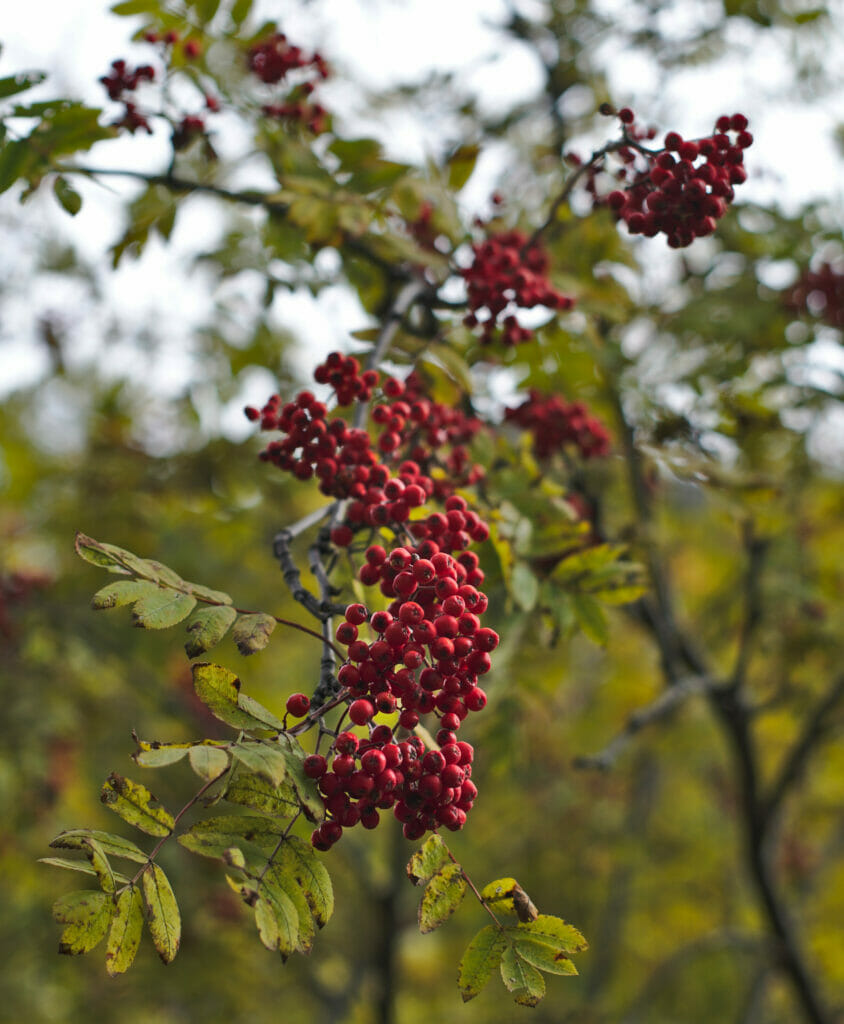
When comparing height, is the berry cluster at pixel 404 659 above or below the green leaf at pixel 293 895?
above

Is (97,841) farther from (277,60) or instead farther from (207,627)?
(277,60)

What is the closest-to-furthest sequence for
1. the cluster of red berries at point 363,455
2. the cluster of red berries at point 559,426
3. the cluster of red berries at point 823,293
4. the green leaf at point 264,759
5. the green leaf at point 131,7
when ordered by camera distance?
the green leaf at point 264,759, the cluster of red berries at point 363,455, the green leaf at point 131,7, the cluster of red berries at point 559,426, the cluster of red berries at point 823,293

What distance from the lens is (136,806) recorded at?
55.4 inches

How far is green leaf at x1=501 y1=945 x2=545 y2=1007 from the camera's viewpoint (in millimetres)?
1388

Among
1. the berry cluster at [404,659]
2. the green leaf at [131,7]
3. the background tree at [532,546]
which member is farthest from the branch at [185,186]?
the berry cluster at [404,659]

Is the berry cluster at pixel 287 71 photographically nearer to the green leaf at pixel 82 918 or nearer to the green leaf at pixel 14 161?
the green leaf at pixel 14 161

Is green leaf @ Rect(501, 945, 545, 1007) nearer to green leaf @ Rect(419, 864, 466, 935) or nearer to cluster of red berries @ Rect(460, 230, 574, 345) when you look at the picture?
green leaf @ Rect(419, 864, 466, 935)

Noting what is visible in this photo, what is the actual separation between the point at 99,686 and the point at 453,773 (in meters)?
6.27

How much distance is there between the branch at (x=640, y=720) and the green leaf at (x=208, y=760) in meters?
1.91

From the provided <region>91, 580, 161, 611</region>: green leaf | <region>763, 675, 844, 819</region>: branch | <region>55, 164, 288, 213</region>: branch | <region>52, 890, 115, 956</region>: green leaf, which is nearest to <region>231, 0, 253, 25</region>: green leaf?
<region>55, 164, 288, 213</region>: branch

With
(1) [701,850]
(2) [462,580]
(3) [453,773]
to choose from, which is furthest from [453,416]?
(1) [701,850]

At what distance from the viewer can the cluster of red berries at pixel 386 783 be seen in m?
1.31

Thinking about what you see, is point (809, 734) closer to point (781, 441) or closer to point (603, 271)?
point (781, 441)

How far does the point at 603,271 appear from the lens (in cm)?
366
